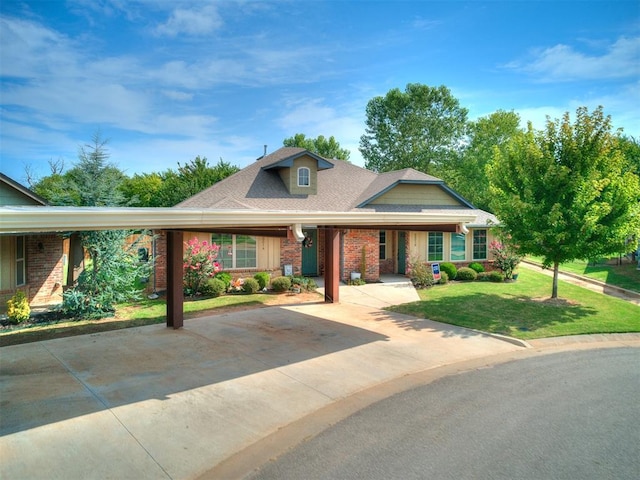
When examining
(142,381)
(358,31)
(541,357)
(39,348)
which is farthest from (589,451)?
(358,31)

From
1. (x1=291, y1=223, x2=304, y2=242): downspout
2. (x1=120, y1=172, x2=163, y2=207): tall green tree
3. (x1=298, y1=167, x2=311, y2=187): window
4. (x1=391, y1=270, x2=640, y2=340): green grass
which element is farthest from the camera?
(x1=120, y1=172, x2=163, y2=207): tall green tree

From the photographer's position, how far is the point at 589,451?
4.92m

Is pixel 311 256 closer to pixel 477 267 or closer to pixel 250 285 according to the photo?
pixel 250 285

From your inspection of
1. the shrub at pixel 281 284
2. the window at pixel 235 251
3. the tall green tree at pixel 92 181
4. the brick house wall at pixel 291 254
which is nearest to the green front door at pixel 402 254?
the brick house wall at pixel 291 254

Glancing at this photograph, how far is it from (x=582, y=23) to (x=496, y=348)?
1134 centimetres

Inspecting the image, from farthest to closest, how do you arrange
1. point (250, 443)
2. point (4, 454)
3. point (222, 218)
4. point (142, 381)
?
point (222, 218) → point (142, 381) → point (250, 443) → point (4, 454)

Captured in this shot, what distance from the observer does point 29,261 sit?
13281 millimetres

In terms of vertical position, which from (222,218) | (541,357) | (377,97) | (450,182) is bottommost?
(541,357)

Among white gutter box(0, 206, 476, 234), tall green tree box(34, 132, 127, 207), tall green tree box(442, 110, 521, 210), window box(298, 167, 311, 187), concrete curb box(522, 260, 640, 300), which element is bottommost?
concrete curb box(522, 260, 640, 300)

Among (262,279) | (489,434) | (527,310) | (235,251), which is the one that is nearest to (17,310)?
(235,251)

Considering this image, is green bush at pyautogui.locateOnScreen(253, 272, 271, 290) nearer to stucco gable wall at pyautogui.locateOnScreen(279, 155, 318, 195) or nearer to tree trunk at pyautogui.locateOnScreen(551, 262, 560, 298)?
stucco gable wall at pyautogui.locateOnScreen(279, 155, 318, 195)

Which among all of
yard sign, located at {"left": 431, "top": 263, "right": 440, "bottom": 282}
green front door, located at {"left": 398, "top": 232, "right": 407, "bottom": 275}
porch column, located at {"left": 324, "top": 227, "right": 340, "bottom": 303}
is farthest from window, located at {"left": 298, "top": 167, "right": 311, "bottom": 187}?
yard sign, located at {"left": 431, "top": 263, "right": 440, "bottom": 282}

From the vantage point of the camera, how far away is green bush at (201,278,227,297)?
14.3 m

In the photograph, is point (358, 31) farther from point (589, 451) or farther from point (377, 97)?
point (377, 97)
